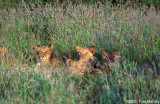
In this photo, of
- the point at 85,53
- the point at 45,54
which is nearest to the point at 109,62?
the point at 85,53

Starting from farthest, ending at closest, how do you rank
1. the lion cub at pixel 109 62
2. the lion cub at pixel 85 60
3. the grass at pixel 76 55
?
the lion cub at pixel 85 60, the lion cub at pixel 109 62, the grass at pixel 76 55

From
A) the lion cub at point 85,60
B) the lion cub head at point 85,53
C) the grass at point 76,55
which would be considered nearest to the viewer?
the grass at point 76,55

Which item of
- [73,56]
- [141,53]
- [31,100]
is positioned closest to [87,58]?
[73,56]

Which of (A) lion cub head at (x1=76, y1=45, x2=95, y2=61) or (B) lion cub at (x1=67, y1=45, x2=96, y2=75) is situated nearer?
(B) lion cub at (x1=67, y1=45, x2=96, y2=75)

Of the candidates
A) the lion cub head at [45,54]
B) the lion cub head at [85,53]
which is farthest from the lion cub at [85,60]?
the lion cub head at [45,54]

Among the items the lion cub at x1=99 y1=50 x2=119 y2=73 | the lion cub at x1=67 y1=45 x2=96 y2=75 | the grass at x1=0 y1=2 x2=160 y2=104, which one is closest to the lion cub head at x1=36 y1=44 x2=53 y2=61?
the grass at x1=0 y1=2 x2=160 y2=104

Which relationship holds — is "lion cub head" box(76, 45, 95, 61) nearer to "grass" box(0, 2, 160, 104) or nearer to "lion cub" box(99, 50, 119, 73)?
"lion cub" box(99, 50, 119, 73)

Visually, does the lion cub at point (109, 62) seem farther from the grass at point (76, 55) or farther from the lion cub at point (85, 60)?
the lion cub at point (85, 60)

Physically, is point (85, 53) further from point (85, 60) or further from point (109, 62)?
point (109, 62)

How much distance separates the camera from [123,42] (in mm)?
6938

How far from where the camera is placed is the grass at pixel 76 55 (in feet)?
15.0

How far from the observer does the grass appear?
4586 millimetres

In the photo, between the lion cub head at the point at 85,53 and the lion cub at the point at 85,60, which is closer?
the lion cub at the point at 85,60

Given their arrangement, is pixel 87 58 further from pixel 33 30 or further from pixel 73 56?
pixel 33 30
